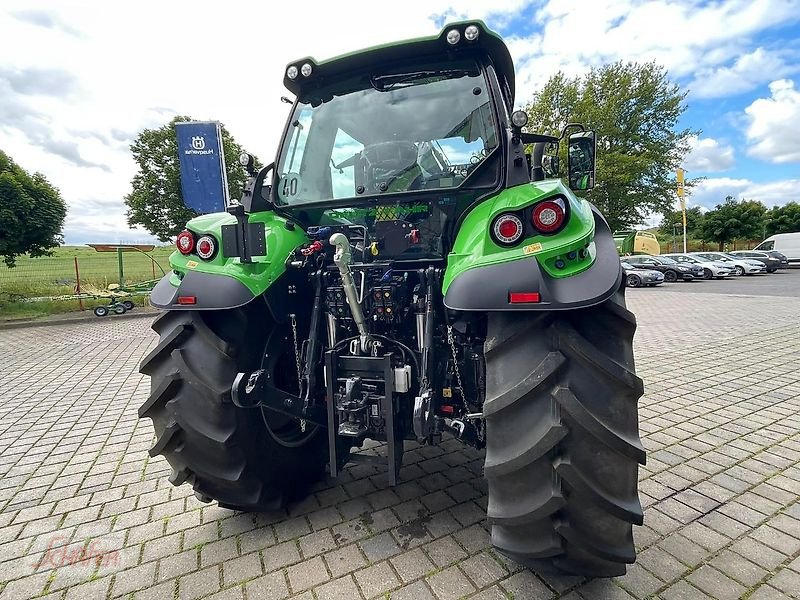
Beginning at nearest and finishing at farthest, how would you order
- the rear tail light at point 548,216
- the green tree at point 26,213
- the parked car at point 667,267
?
the rear tail light at point 548,216, the green tree at point 26,213, the parked car at point 667,267

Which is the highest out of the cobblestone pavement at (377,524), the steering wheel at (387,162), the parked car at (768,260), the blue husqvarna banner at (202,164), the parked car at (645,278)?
the blue husqvarna banner at (202,164)

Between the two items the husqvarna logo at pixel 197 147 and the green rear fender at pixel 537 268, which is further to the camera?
the husqvarna logo at pixel 197 147

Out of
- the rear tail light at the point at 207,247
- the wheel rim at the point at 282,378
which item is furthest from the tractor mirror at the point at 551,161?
the rear tail light at the point at 207,247

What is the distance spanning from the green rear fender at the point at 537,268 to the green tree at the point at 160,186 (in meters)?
15.9

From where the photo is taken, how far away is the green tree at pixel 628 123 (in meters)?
26.4

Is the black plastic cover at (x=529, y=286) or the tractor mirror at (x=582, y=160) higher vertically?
the tractor mirror at (x=582, y=160)

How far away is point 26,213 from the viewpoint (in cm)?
1139

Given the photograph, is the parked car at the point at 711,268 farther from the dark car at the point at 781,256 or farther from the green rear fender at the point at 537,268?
the green rear fender at the point at 537,268

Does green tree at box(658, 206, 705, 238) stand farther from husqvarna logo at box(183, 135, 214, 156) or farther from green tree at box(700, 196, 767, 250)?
husqvarna logo at box(183, 135, 214, 156)

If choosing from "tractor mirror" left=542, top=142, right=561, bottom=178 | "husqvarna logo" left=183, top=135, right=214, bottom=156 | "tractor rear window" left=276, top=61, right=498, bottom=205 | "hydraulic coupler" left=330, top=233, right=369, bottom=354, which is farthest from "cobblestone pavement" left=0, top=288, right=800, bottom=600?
"husqvarna logo" left=183, top=135, right=214, bottom=156

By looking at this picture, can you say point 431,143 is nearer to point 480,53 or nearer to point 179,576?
point 480,53

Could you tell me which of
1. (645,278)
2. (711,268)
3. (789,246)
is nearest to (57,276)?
(645,278)

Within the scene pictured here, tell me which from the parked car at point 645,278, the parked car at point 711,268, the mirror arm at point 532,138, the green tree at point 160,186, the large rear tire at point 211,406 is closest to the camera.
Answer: the large rear tire at point 211,406

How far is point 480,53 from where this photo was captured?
249 centimetres
